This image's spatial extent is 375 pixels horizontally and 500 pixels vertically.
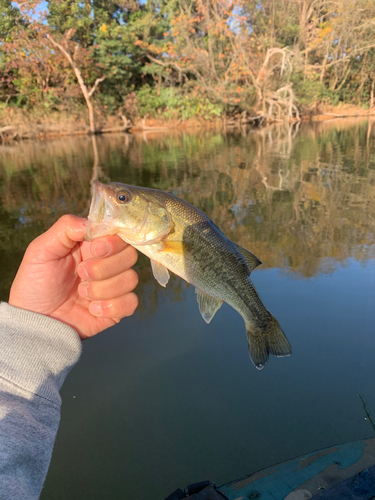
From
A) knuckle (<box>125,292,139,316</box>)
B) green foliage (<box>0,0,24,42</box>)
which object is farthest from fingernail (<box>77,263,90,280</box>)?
green foliage (<box>0,0,24,42</box>)

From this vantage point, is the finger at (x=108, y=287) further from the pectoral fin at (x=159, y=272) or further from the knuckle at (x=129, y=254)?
the pectoral fin at (x=159, y=272)

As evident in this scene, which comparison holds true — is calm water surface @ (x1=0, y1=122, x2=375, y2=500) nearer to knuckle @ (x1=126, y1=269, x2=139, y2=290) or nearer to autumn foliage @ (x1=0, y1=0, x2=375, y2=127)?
knuckle @ (x1=126, y1=269, x2=139, y2=290)

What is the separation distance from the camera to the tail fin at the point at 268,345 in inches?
81.3

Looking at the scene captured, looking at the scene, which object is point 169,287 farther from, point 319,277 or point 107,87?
point 107,87

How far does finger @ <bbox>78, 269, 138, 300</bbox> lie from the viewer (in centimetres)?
228

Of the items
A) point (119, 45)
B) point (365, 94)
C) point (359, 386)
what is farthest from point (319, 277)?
point (365, 94)

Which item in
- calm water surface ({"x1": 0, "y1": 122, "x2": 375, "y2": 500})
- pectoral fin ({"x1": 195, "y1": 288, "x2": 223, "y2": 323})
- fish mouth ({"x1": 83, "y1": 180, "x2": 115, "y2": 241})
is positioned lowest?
calm water surface ({"x1": 0, "y1": 122, "x2": 375, "y2": 500})

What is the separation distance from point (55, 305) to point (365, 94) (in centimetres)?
4903

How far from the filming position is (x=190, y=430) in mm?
2611

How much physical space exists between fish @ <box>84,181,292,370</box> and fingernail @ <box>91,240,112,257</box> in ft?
0.28

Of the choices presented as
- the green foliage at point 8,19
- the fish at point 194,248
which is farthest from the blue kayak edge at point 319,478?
the green foliage at point 8,19

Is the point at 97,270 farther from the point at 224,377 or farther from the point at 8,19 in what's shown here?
the point at 8,19

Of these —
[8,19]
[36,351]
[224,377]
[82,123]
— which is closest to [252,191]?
[224,377]

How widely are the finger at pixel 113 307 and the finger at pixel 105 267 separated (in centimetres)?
21
